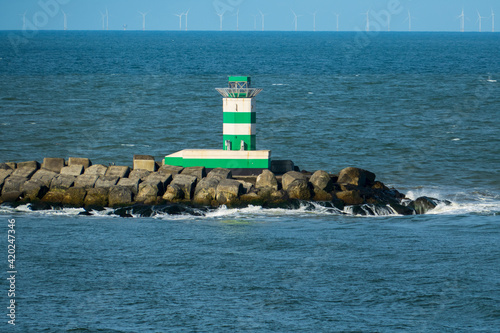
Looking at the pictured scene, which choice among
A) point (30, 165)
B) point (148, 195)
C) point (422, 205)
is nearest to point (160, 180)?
point (148, 195)

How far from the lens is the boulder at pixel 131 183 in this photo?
3055 cm

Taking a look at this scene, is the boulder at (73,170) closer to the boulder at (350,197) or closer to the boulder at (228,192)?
the boulder at (228,192)

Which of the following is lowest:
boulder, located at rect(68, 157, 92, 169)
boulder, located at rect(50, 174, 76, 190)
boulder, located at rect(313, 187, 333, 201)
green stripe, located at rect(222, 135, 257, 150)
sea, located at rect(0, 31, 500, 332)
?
sea, located at rect(0, 31, 500, 332)

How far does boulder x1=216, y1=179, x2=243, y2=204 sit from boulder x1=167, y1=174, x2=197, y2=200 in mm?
1069

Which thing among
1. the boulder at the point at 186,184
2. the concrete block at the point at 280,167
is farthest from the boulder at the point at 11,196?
the concrete block at the point at 280,167

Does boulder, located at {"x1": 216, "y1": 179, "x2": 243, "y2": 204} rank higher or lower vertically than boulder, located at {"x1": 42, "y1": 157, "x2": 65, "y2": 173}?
lower

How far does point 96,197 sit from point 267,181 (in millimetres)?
6561

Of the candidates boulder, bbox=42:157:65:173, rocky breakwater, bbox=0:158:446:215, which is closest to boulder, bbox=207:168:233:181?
rocky breakwater, bbox=0:158:446:215

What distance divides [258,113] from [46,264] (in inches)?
1688

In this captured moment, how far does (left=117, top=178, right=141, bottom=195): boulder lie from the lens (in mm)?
30547

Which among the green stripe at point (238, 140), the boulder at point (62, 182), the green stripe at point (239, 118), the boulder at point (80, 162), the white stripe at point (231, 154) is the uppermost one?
the green stripe at point (239, 118)

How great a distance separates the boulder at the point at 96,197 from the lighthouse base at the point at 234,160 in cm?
414

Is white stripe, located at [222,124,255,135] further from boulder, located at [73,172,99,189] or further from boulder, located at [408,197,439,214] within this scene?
boulder, located at [408,197,439,214]

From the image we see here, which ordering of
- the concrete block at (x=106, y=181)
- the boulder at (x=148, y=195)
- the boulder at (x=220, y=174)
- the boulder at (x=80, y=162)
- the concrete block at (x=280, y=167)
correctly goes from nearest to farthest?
1. the boulder at (x=148, y=195)
2. the concrete block at (x=106, y=181)
3. the boulder at (x=220, y=174)
4. the boulder at (x=80, y=162)
5. the concrete block at (x=280, y=167)
